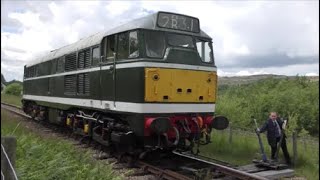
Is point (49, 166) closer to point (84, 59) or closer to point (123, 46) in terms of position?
point (123, 46)

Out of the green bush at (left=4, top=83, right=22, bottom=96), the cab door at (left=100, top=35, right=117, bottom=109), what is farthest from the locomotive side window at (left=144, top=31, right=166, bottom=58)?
the green bush at (left=4, top=83, right=22, bottom=96)

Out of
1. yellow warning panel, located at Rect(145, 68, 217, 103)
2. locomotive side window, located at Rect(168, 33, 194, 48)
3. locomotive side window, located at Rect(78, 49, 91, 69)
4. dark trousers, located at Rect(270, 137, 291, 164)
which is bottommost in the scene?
dark trousers, located at Rect(270, 137, 291, 164)

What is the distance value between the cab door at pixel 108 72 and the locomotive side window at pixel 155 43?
43.3 inches

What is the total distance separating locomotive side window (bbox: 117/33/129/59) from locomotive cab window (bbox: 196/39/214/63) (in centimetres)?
178

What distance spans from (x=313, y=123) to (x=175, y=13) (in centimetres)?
2748

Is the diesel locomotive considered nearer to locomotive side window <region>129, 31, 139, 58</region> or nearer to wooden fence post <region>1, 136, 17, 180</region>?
locomotive side window <region>129, 31, 139, 58</region>

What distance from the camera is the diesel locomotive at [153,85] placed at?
9.23 m

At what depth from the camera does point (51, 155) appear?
7.93 m

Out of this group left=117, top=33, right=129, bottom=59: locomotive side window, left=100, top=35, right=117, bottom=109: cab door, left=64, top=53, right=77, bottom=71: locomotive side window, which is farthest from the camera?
left=64, top=53, right=77, bottom=71: locomotive side window

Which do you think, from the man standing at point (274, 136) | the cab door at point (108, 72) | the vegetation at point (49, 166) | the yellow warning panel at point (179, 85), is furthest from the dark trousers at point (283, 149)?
the vegetation at point (49, 166)

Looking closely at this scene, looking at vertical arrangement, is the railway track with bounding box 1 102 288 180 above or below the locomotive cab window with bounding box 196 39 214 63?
below

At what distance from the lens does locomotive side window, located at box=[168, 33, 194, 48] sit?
985cm

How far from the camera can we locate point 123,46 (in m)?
9.94

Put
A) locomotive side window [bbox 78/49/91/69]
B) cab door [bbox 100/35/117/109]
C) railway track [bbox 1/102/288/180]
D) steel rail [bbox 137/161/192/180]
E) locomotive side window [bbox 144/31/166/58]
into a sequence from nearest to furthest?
steel rail [bbox 137/161/192/180]
railway track [bbox 1/102/288/180]
locomotive side window [bbox 144/31/166/58]
cab door [bbox 100/35/117/109]
locomotive side window [bbox 78/49/91/69]
